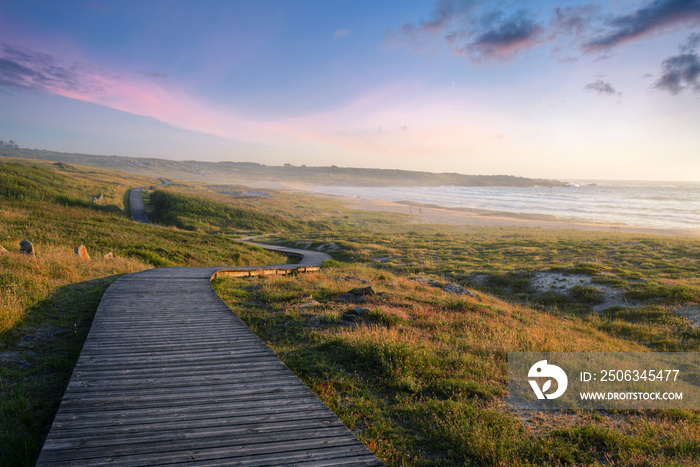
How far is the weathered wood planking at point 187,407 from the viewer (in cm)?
405

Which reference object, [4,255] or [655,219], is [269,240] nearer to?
[4,255]

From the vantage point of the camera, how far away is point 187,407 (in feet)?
16.7

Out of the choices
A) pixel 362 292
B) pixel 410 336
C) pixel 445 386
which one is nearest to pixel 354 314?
pixel 410 336

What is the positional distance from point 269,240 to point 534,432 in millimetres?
40465

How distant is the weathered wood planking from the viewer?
13.3ft

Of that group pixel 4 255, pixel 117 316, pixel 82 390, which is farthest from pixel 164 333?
pixel 4 255

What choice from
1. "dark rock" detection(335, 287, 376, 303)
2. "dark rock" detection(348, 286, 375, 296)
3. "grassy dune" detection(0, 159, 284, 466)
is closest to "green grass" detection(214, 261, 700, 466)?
"dark rock" detection(335, 287, 376, 303)

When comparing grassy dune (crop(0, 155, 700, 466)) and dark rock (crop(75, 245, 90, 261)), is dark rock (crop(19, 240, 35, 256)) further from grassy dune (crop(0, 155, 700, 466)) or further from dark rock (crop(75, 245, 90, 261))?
dark rock (crop(75, 245, 90, 261))

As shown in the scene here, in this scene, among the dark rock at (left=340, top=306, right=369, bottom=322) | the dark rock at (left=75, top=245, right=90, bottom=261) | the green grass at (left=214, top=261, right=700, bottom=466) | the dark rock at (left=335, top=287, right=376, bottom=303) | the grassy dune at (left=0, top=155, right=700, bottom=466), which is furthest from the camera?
the dark rock at (left=75, top=245, right=90, bottom=261)

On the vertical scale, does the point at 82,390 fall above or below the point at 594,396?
above

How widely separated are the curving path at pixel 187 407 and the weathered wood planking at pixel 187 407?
0.6 inches

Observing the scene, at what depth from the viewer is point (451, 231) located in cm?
5825

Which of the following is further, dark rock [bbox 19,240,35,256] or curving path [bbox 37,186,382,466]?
dark rock [bbox 19,240,35,256]

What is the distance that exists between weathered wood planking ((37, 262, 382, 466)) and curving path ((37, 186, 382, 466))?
1 cm
